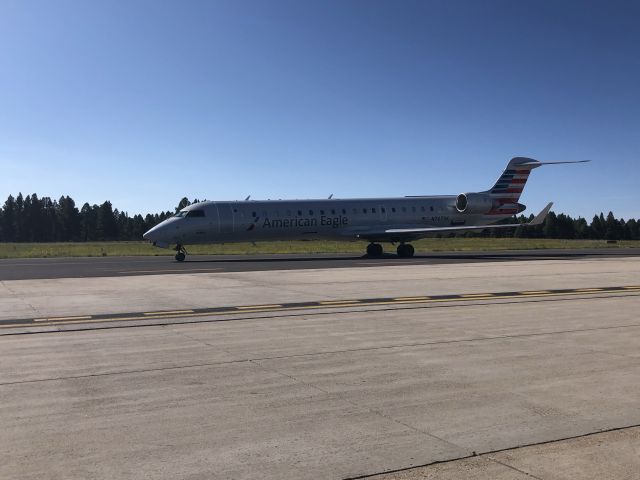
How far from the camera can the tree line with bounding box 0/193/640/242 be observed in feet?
482

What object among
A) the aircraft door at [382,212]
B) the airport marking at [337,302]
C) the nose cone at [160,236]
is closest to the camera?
the airport marking at [337,302]

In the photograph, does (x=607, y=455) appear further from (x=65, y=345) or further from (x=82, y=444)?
(x=65, y=345)

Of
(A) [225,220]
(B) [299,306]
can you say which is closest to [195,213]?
(A) [225,220]

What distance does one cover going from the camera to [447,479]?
164 inches

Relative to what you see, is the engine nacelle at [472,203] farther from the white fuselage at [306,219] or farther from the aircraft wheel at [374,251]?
the aircraft wheel at [374,251]

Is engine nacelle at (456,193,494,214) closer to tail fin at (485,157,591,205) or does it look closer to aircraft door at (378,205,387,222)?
tail fin at (485,157,591,205)

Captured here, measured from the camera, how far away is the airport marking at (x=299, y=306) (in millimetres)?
11367

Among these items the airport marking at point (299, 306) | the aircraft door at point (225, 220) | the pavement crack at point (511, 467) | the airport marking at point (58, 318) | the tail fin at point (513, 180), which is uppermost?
the tail fin at point (513, 180)

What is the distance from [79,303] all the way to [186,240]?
18.7 m

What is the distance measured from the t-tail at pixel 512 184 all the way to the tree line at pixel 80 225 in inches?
4094

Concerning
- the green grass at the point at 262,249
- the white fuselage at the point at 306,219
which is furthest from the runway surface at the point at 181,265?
the green grass at the point at 262,249

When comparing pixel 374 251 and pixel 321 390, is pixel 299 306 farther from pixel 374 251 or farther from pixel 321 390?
pixel 374 251

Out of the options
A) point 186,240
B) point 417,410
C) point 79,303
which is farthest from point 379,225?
point 417,410

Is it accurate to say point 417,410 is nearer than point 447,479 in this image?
No
